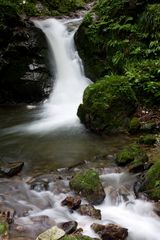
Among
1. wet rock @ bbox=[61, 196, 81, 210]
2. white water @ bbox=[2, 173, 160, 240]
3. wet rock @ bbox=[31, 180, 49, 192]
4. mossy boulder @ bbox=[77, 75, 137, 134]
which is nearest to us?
white water @ bbox=[2, 173, 160, 240]

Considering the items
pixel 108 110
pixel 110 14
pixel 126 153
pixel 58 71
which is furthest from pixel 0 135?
pixel 110 14

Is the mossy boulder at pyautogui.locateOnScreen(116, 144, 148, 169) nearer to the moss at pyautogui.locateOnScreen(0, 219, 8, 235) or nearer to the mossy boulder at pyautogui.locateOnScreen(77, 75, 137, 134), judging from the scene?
the mossy boulder at pyautogui.locateOnScreen(77, 75, 137, 134)

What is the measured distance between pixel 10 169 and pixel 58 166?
0.88m

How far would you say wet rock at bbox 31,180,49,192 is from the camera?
6.06 metres

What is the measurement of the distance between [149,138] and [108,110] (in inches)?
59.7

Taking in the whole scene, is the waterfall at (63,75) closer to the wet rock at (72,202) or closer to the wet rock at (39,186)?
the wet rock at (39,186)

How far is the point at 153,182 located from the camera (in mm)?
5754

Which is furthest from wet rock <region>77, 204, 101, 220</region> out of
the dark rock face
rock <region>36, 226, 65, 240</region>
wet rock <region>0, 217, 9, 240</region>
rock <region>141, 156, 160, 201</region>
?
the dark rock face

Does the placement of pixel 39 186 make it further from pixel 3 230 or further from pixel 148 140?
pixel 148 140

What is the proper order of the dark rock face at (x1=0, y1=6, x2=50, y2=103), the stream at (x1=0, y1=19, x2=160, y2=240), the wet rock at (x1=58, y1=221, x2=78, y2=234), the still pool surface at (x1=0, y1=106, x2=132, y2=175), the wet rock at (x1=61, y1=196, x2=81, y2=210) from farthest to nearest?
the dark rock face at (x1=0, y1=6, x2=50, y2=103), the still pool surface at (x1=0, y1=106, x2=132, y2=175), the wet rock at (x1=61, y1=196, x2=81, y2=210), the stream at (x1=0, y1=19, x2=160, y2=240), the wet rock at (x1=58, y1=221, x2=78, y2=234)

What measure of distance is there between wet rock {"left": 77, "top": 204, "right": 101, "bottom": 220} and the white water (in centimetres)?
6

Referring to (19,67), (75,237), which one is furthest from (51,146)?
(19,67)

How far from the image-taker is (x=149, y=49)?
10.7m

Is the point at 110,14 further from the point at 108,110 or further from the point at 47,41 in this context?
the point at 108,110
